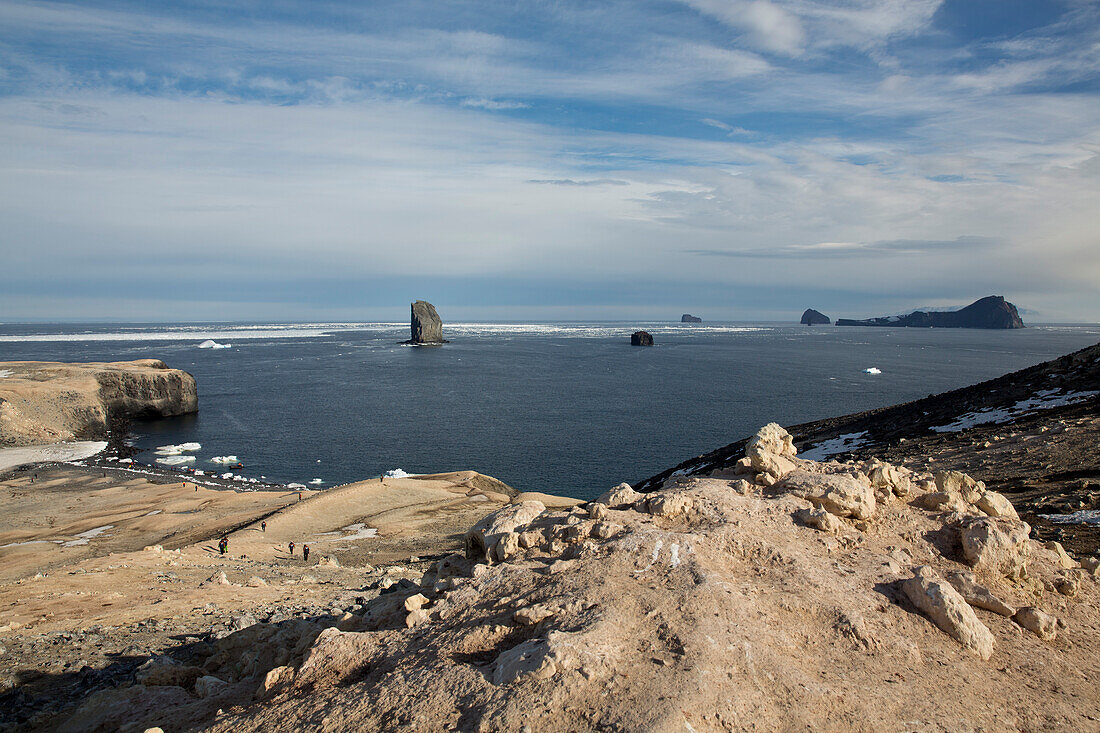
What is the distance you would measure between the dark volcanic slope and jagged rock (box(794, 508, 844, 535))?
6.49 meters

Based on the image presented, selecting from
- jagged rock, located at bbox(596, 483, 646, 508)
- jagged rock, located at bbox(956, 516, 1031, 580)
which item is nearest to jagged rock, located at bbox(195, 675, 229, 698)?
jagged rock, located at bbox(596, 483, 646, 508)

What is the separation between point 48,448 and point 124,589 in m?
49.3

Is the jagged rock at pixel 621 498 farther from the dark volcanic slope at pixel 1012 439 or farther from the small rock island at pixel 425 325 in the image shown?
the small rock island at pixel 425 325

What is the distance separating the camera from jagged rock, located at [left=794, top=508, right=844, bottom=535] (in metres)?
8.32

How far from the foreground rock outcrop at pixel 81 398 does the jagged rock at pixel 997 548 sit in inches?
2756

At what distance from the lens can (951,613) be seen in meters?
6.81

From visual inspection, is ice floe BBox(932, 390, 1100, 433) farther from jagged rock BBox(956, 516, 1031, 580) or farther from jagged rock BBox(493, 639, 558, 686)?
jagged rock BBox(493, 639, 558, 686)

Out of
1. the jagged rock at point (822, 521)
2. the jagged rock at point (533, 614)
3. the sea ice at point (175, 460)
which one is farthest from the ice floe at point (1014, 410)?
the sea ice at point (175, 460)

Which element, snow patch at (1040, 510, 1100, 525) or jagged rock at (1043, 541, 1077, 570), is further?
snow patch at (1040, 510, 1100, 525)

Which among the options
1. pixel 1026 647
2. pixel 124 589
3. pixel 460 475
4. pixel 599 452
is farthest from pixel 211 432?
pixel 1026 647

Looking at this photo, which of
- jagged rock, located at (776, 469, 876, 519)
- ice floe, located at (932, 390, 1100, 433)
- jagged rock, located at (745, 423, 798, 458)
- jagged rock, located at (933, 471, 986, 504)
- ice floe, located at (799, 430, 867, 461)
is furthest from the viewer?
ice floe, located at (799, 430, 867, 461)

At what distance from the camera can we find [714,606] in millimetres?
6668

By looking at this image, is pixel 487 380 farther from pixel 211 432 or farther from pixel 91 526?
pixel 91 526

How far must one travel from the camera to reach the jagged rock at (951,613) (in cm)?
673
